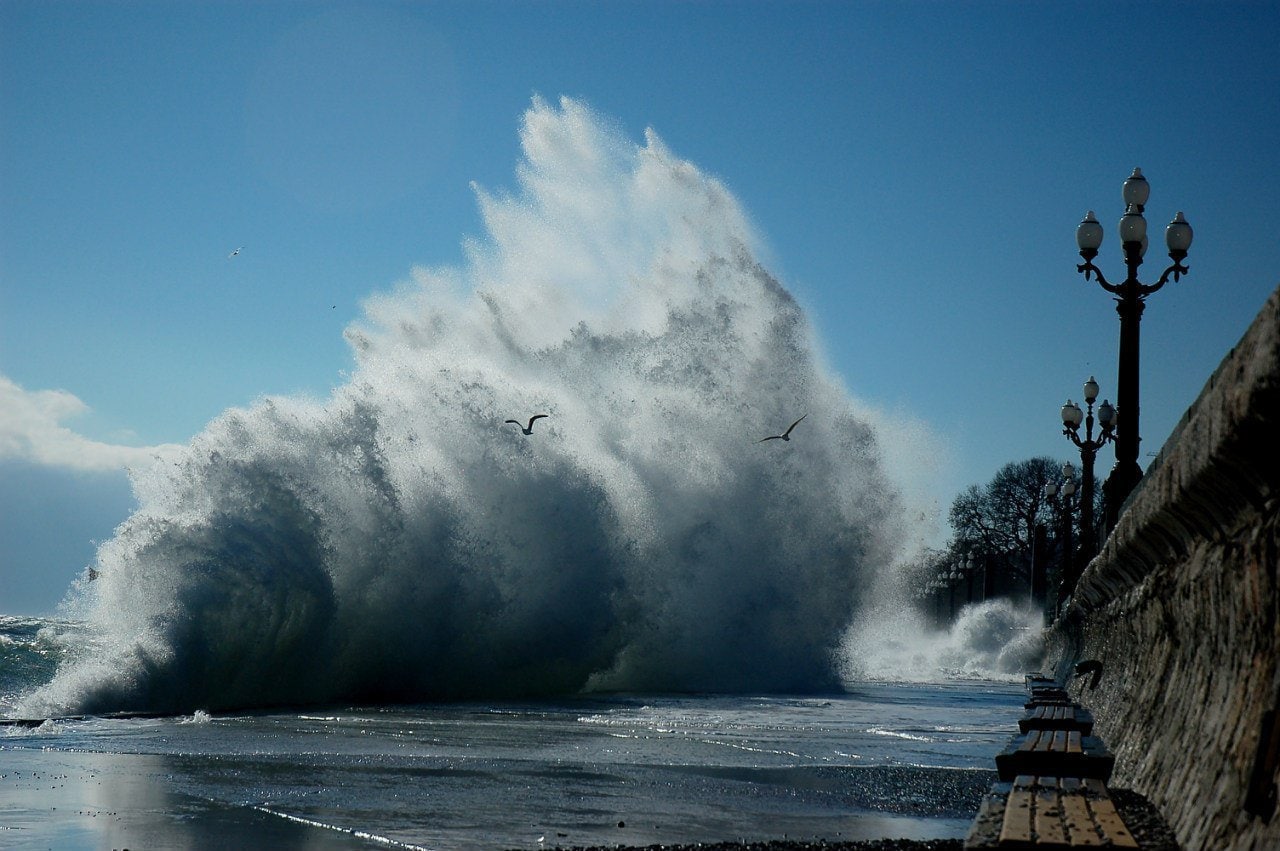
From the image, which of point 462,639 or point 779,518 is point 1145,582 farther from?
point 779,518

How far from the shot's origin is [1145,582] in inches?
251

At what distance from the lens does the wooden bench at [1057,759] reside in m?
5.47

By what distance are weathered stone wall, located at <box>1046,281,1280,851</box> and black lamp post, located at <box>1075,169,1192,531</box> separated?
7.72 meters

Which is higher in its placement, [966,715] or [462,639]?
[462,639]

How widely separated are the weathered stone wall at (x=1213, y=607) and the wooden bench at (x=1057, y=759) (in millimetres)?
123

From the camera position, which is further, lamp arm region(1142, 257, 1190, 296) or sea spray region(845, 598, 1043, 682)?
sea spray region(845, 598, 1043, 682)

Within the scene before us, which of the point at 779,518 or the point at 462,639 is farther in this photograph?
the point at 779,518

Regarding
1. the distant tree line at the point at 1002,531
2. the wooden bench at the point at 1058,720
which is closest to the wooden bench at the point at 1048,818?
the wooden bench at the point at 1058,720

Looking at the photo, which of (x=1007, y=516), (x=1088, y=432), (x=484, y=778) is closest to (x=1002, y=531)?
(x=1007, y=516)

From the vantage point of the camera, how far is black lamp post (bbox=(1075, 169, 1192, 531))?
1345cm

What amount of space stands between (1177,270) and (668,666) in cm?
1547

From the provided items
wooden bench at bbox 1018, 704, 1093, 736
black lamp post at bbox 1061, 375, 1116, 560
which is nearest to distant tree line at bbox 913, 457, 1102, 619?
black lamp post at bbox 1061, 375, 1116, 560

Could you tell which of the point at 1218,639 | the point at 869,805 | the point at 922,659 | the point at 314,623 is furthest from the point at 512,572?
the point at 922,659

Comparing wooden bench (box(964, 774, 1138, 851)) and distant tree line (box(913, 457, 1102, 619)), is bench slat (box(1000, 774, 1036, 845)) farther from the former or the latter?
distant tree line (box(913, 457, 1102, 619))
